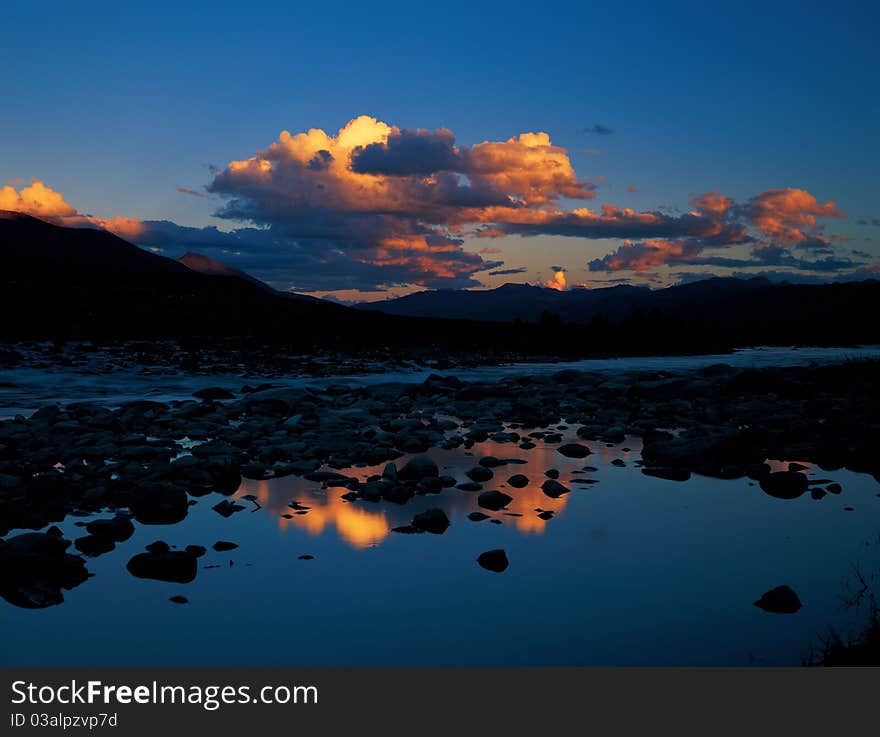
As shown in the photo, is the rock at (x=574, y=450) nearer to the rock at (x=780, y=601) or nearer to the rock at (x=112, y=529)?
the rock at (x=780, y=601)

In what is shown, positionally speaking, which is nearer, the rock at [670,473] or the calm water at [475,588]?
the calm water at [475,588]

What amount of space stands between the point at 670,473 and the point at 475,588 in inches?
198

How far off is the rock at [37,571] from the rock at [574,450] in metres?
7.54

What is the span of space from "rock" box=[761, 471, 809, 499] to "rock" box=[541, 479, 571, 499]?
8.41 ft

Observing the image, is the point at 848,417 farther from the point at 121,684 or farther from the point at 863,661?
the point at 121,684

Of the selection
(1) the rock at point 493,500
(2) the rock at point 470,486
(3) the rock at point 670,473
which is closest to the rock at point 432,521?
(1) the rock at point 493,500

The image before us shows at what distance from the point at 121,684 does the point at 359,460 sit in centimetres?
650

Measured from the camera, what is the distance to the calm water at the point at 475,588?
15.6ft

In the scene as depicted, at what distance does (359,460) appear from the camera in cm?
1041

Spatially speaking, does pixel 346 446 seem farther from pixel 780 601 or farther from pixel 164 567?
pixel 780 601

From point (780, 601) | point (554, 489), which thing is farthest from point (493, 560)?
point (554, 489)

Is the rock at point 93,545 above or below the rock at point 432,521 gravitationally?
below

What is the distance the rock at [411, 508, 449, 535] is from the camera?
283 inches

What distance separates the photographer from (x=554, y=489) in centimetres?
884
